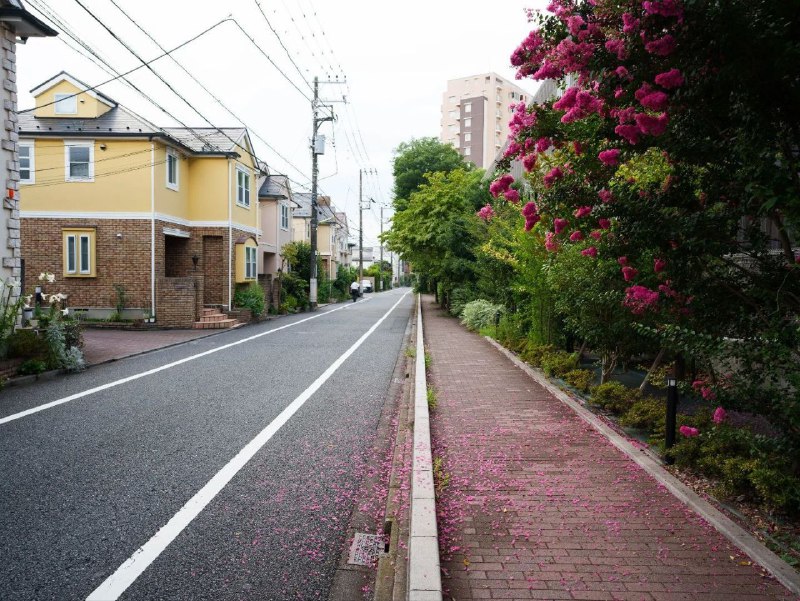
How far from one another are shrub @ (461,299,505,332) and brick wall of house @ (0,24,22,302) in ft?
41.7

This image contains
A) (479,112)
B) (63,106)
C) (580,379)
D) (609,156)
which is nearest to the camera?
(609,156)

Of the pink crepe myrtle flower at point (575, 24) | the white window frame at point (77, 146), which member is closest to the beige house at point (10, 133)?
the white window frame at point (77, 146)

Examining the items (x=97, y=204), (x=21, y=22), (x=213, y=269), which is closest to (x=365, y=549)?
(x=21, y=22)

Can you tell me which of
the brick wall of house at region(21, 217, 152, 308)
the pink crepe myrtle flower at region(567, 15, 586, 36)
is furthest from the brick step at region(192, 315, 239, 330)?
the pink crepe myrtle flower at region(567, 15, 586, 36)

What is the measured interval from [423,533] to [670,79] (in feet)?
11.1

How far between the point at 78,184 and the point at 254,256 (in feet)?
26.9

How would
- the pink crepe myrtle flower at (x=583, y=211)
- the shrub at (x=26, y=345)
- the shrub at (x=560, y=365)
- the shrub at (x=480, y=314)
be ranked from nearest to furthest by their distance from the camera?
the pink crepe myrtle flower at (x=583, y=211) < the shrub at (x=560, y=365) < the shrub at (x=26, y=345) < the shrub at (x=480, y=314)

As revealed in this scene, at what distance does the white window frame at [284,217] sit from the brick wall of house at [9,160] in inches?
984

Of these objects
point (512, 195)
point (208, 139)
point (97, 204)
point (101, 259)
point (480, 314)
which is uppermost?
point (208, 139)

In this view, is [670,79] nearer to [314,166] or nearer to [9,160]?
[9,160]

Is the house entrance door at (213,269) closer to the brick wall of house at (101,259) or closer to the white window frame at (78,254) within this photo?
the brick wall of house at (101,259)

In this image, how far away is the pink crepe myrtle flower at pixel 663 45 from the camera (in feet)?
12.1

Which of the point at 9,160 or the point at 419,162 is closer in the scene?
the point at 9,160

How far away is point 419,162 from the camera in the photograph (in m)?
42.3
